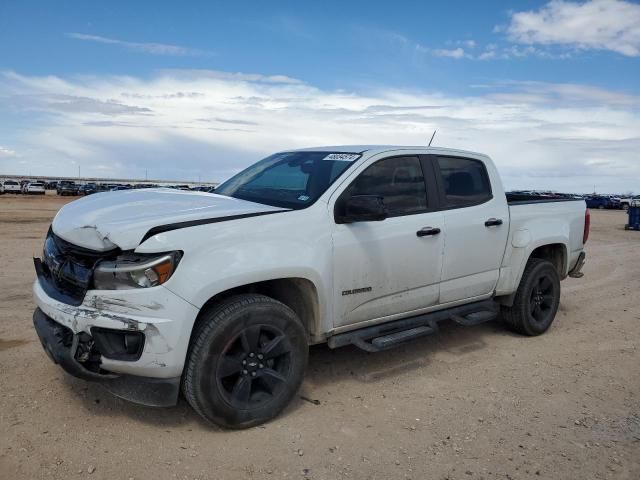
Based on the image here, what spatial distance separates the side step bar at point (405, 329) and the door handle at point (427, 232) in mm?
724

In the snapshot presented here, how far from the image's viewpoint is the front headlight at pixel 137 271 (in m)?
3.17

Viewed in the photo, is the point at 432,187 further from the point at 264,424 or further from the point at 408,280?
the point at 264,424

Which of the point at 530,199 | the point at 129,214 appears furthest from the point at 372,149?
the point at 530,199

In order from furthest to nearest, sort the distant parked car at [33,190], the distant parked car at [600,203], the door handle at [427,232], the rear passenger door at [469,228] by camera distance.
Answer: the distant parked car at [600,203] → the distant parked car at [33,190] → the rear passenger door at [469,228] → the door handle at [427,232]

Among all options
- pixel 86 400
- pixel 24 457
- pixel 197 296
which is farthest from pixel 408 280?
pixel 24 457

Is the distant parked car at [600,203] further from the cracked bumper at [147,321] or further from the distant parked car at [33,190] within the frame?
the cracked bumper at [147,321]

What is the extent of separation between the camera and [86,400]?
3.92 m

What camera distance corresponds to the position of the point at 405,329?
4.55 meters

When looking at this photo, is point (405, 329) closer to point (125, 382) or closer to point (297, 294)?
point (297, 294)

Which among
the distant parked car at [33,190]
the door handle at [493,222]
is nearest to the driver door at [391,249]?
the door handle at [493,222]

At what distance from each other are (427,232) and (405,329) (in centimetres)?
82

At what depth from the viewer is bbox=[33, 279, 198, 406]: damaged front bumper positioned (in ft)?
10.4

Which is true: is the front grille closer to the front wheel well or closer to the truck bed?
the front wheel well

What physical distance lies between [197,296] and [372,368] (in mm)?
2073
